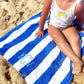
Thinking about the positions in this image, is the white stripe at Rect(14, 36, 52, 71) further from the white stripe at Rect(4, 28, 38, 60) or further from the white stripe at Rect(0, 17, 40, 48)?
the white stripe at Rect(0, 17, 40, 48)

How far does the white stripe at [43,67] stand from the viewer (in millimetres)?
1405

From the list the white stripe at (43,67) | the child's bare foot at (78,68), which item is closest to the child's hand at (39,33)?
the white stripe at (43,67)

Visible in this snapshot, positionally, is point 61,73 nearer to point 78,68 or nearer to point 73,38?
point 78,68

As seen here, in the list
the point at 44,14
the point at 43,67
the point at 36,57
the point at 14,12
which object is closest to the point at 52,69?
the point at 43,67

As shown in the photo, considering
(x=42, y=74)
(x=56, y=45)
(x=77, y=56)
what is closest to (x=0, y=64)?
(x=42, y=74)

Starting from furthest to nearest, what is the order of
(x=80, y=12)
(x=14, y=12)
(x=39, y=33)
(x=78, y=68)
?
(x=14, y=12) < (x=39, y=33) < (x=80, y=12) < (x=78, y=68)

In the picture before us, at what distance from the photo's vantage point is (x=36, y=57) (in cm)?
156

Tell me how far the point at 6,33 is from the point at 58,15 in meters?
0.74

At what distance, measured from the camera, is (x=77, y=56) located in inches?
59.3

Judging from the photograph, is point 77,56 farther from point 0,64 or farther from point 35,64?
point 0,64

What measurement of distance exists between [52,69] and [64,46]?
0.28m

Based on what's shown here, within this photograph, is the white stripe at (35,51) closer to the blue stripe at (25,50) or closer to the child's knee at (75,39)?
the blue stripe at (25,50)

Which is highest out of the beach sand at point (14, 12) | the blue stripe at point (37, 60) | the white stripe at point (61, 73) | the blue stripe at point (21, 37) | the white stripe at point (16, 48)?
the beach sand at point (14, 12)

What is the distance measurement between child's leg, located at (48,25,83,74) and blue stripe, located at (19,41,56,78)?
95 millimetres
